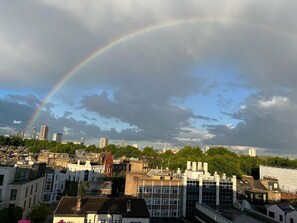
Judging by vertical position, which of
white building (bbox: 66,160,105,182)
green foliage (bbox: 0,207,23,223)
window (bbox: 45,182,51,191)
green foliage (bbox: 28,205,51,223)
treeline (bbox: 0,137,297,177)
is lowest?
green foliage (bbox: 28,205,51,223)

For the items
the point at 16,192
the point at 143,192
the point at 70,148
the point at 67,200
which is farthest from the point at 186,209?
the point at 70,148

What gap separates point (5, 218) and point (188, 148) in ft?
370

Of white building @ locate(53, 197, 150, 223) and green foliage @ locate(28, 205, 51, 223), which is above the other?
white building @ locate(53, 197, 150, 223)

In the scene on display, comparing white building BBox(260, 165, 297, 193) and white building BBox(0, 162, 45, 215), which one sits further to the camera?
white building BBox(260, 165, 297, 193)

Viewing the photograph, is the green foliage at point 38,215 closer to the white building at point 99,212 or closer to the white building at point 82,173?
the white building at point 99,212

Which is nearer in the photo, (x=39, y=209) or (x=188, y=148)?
(x=39, y=209)

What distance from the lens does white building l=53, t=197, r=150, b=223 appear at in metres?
36.2

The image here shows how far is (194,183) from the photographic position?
194 feet

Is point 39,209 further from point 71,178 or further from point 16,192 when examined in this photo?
point 71,178

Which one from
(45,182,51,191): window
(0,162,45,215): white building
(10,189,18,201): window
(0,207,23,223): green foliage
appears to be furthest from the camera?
(45,182,51,191): window

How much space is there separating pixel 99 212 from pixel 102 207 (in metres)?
1.28

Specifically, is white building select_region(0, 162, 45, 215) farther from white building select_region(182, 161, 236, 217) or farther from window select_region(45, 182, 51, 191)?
white building select_region(182, 161, 236, 217)

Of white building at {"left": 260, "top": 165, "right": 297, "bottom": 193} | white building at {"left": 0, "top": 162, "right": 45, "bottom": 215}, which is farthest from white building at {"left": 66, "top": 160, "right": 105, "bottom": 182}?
white building at {"left": 260, "top": 165, "right": 297, "bottom": 193}

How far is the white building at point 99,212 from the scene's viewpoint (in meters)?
36.2
